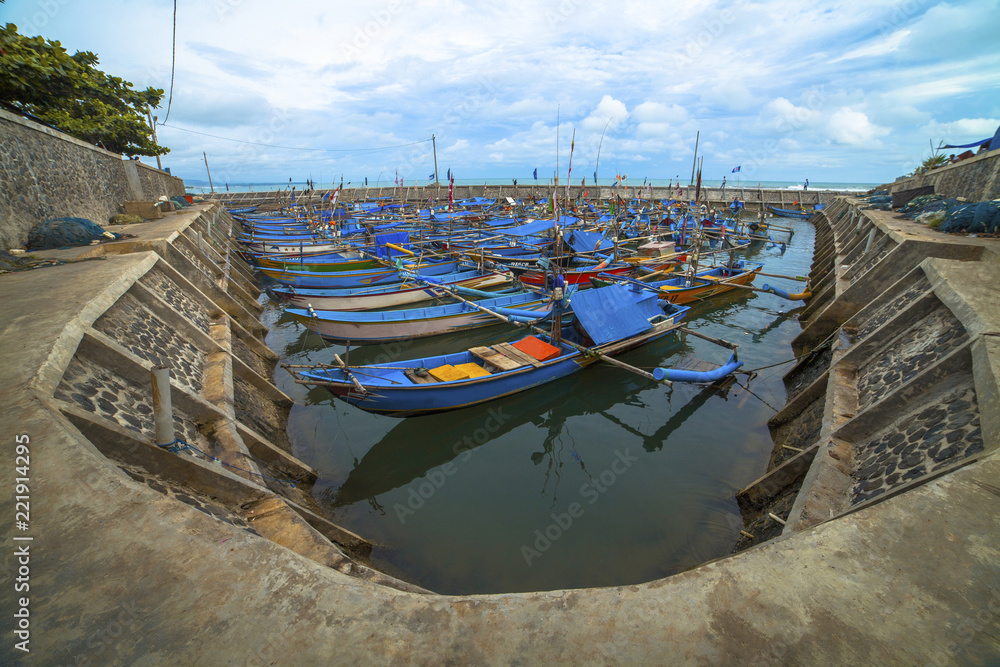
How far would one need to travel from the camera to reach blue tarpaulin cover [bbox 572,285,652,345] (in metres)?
12.0

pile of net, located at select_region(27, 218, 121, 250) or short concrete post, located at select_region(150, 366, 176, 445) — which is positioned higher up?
pile of net, located at select_region(27, 218, 121, 250)

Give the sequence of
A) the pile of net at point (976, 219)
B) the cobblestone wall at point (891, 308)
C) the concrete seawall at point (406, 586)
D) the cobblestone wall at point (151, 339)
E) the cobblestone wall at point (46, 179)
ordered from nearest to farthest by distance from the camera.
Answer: the concrete seawall at point (406, 586) < the cobblestone wall at point (151, 339) < the cobblestone wall at point (891, 308) < the cobblestone wall at point (46, 179) < the pile of net at point (976, 219)

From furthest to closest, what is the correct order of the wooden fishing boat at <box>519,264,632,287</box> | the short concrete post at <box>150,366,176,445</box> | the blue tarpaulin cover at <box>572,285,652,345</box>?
1. the wooden fishing boat at <box>519,264,632,287</box>
2. the blue tarpaulin cover at <box>572,285,652,345</box>
3. the short concrete post at <box>150,366,176,445</box>

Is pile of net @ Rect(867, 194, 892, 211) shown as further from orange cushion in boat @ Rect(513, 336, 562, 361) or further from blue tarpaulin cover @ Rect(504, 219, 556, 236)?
orange cushion in boat @ Rect(513, 336, 562, 361)

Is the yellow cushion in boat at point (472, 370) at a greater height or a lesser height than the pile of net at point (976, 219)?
lesser

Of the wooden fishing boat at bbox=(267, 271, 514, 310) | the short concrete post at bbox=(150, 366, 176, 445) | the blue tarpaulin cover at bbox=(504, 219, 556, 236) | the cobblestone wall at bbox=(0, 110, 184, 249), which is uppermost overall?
the cobblestone wall at bbox=(0, 110, 184, 249)

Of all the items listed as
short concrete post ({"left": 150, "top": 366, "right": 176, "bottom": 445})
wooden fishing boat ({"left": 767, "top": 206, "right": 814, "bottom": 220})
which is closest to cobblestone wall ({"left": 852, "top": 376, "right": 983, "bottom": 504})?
short concrete post ({"left": 150, "top": 366, "right": 176, "bottom": 445})

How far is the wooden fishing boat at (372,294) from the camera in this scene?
16.6 metres

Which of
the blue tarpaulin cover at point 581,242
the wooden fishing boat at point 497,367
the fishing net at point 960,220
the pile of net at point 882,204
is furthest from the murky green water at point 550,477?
the pile of net at point 882,204

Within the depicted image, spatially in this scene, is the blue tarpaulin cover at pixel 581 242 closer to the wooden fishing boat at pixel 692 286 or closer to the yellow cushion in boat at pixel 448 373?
the wooden fishing boat at pixel 692 286

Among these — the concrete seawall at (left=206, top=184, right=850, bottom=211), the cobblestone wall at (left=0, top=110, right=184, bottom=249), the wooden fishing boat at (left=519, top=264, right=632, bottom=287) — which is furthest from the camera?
the concrete seawall at (left=206, top=184, right=850, bottom=211)

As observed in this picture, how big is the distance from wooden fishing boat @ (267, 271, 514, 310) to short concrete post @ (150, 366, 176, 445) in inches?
475

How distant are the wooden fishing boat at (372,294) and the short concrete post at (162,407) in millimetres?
12055

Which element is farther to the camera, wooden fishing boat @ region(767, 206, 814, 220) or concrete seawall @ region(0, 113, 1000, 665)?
wooden fishing boat @ region(767, 206, 814, 220)
